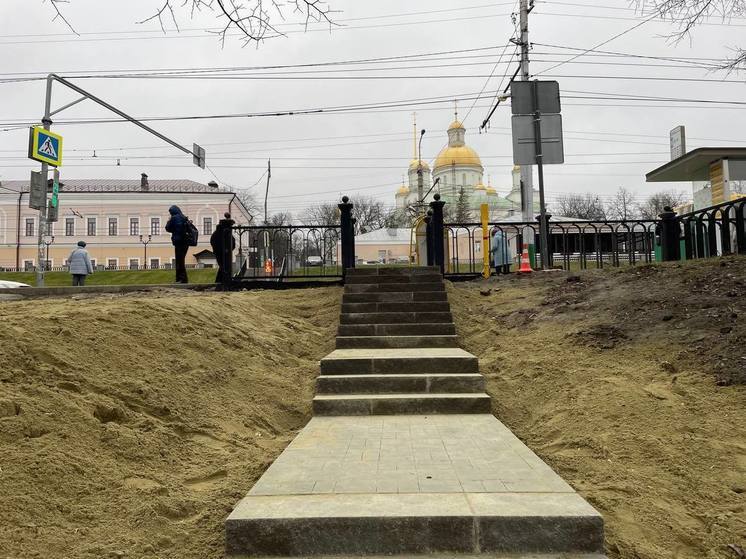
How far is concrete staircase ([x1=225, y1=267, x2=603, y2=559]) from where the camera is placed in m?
2.87

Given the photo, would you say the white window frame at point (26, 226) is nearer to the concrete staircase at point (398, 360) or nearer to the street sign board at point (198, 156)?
the street sign board at point (198, 156)

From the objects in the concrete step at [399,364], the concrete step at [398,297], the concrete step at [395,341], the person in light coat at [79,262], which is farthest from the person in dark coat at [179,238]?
the concrete step at [399,364]

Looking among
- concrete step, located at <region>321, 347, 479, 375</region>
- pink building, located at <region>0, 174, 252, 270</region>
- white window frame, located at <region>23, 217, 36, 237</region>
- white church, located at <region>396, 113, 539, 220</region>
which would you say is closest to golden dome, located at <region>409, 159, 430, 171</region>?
white church, located at <region>396, 113, 539, 220</region>

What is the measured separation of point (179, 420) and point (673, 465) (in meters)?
3.74

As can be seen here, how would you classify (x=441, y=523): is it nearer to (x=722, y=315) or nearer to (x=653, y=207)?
(x=722, y=315)

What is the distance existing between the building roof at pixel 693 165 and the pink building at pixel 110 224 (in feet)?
138

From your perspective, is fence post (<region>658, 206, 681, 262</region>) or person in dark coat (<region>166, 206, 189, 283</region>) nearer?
fence post (<region>658, 206, 681, 262</region>)

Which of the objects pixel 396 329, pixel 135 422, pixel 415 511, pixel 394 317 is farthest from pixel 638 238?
pixel 135 422

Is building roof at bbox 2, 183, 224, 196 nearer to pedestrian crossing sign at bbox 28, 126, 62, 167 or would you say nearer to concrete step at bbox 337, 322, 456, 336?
pedestrian crossing sign at bbox 28, 126, 62, 167

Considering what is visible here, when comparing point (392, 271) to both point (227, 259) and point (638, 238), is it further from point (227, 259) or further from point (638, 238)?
point (638, 238)

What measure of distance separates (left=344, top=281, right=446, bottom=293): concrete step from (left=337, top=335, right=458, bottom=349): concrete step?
5.91 feet

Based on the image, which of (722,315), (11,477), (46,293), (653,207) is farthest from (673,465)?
(653,207)

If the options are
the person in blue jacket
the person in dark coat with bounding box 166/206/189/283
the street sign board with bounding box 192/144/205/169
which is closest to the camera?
the person in dark coat with bounding box 166/206/189/283

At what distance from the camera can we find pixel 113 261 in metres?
56.3
